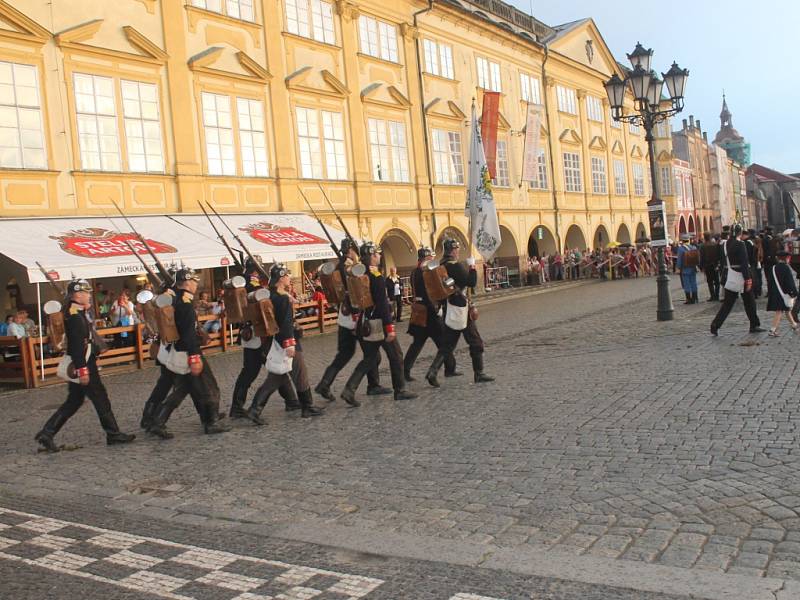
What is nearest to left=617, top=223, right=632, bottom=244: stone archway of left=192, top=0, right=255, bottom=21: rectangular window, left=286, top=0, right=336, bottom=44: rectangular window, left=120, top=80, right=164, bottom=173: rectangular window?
left=286, top=0, right=336, bottom=44: rectangular window

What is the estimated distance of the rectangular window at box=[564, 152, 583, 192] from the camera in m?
38.7

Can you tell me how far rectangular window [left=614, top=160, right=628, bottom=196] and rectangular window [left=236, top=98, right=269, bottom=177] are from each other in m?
27.5

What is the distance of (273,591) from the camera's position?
4242 mm

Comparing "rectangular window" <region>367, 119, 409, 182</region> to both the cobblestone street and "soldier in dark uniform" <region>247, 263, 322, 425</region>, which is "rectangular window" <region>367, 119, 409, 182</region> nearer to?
the cobblestone street

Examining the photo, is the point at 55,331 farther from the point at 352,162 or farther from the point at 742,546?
the point at 352,162

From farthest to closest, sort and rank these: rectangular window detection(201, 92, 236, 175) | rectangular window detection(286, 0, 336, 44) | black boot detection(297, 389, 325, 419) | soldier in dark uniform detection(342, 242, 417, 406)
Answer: rectangular window detection(286, 0, 336, 44) < rectangular window detection(201, 92, 236, 175) < soldier in dark uniform detection(342, 242, 417, 406) < black boot detection(297, 389, 325, 419)

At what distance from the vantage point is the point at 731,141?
13000 cm

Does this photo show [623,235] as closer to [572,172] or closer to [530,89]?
[572,172]

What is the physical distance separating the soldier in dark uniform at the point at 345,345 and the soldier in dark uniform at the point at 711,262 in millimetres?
11081

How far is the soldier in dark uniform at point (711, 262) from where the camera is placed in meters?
18.5

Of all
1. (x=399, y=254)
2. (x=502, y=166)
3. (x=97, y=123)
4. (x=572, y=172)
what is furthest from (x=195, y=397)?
(x=572, y=172)

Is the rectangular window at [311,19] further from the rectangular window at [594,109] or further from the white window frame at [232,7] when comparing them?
the rectangular window at [594,109]

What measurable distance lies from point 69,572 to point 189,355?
12.1ft

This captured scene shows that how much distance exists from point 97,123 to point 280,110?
5.65 metres
